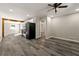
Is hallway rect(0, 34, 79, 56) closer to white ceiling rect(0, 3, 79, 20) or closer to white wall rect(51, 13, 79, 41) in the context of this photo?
white wall rect(51, 13, 79, 41)

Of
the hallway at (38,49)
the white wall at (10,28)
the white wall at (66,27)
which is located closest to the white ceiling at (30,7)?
the white wall at (66,27)

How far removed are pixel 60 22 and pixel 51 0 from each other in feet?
19.2

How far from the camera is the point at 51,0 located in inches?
75.1

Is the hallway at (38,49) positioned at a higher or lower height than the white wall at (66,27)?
lower

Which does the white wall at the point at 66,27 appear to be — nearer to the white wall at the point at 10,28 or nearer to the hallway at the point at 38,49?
the hallway at the point at 38,49

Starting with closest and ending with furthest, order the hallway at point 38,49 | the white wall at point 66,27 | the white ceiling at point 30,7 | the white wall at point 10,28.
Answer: the hallway at point 38,49 → the white ceiling at point 30,7 → the white wall at point 66,27 → the white wall at point 10,28

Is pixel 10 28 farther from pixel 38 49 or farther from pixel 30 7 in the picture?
pixel 38 49

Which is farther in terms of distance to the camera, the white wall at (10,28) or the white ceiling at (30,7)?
the white wall at (10,28)

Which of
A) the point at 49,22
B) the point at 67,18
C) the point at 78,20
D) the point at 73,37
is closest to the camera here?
the point at 78,20

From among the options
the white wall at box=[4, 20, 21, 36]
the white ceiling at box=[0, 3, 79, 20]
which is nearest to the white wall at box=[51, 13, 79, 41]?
the white ceiling at box=[0, 3, 79, 20]

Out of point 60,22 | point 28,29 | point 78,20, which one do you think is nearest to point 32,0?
point 78,20

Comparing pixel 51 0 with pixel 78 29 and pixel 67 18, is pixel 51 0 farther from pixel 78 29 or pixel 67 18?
pixel 67 18

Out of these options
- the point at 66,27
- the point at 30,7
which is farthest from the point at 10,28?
the point at 66,27

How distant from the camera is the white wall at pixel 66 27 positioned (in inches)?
235
